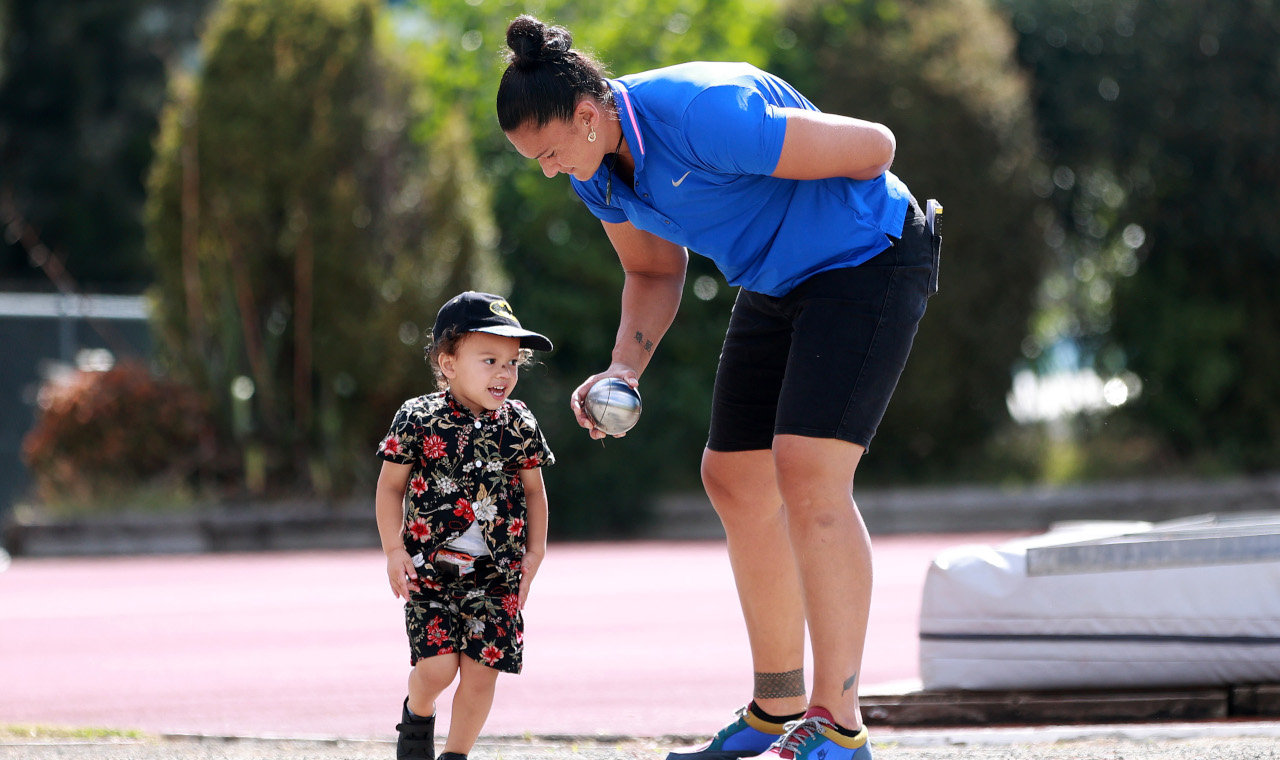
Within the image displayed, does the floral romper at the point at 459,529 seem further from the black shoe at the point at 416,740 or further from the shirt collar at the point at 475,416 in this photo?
the black shoe at the point at 416,740

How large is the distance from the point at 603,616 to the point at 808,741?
14.4 feet

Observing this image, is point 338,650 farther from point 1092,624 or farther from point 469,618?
point 1092,624

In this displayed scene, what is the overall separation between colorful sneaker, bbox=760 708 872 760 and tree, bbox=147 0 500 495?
973cm

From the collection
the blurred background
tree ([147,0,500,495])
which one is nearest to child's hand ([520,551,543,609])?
tree ([147,0,500,495])

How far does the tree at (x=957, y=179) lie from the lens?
14.0 meters

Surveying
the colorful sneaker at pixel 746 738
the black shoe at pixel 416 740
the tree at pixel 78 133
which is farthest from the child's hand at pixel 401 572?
the tree at pixel 78 133

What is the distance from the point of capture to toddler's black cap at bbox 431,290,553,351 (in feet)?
11.2

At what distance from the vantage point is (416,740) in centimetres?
339

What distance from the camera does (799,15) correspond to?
1560 centimetres

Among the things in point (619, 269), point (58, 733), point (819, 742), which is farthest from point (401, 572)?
point (619, 269)

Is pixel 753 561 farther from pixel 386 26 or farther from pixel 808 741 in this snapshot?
pixel 386 26

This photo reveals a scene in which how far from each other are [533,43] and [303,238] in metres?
9.96

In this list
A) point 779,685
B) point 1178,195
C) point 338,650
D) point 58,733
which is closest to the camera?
point 779,685

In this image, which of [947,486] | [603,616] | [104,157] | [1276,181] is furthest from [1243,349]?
[104,157]
